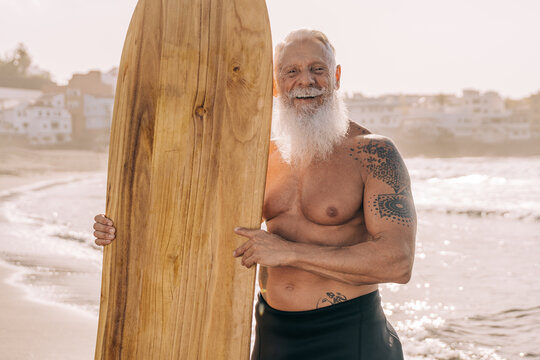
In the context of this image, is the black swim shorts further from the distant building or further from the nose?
the distant building

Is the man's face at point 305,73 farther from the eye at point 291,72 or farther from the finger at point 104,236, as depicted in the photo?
the finger at point 104,236

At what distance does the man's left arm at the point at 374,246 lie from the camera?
1.63 meters

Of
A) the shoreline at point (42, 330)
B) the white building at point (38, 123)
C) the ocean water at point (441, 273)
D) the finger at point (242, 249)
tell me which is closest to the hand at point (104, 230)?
the finger at point (242, 249)

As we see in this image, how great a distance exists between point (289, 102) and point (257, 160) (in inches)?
10.0

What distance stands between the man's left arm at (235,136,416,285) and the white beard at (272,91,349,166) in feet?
0.60

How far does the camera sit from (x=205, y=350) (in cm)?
179

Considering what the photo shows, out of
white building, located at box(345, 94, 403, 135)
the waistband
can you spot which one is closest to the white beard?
the waistband

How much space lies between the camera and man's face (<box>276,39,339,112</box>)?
1852 millimetres

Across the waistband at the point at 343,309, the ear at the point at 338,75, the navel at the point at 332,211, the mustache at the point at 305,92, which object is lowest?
the waistband at the point at 343,309

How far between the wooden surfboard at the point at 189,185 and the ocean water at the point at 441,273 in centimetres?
307

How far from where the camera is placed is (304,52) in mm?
1845

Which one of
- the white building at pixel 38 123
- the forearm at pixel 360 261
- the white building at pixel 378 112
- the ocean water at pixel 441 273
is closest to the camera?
the forearm at pixel 360 261

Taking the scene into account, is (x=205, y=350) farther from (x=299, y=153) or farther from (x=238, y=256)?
(x=299, y=153)

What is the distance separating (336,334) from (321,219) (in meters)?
0.38
